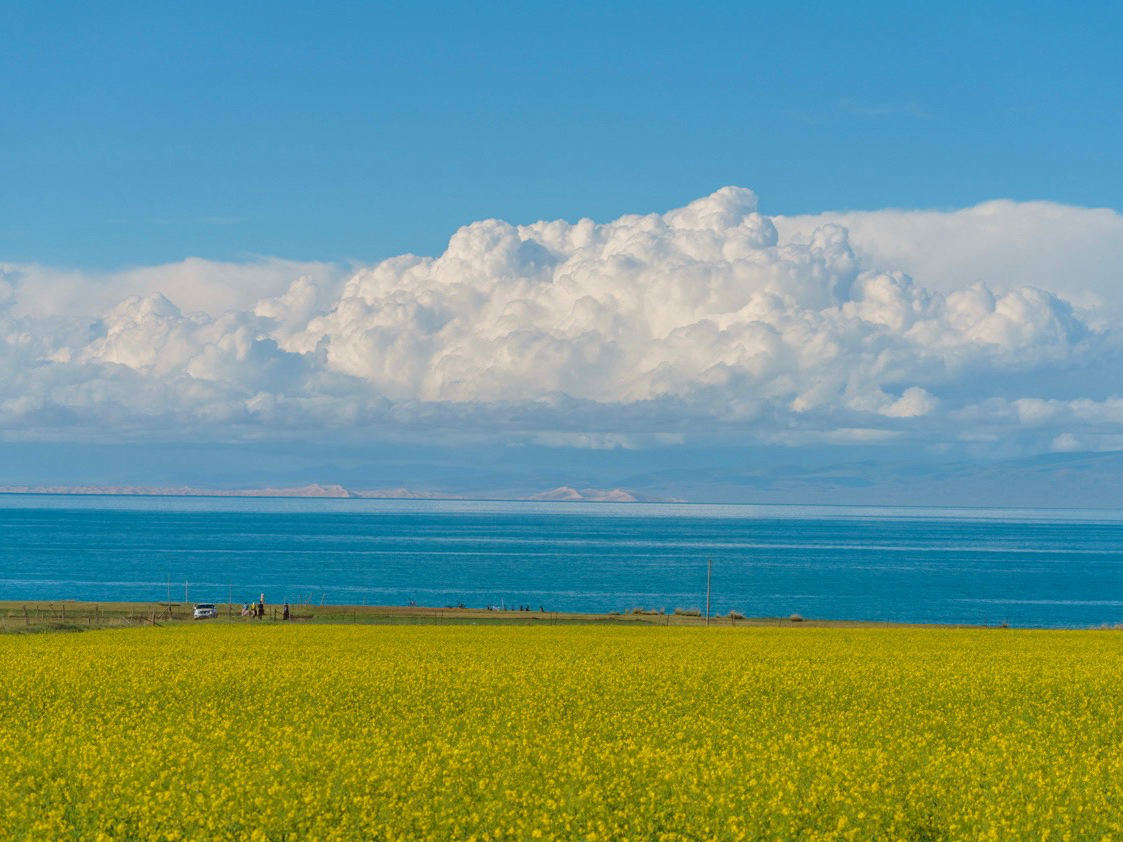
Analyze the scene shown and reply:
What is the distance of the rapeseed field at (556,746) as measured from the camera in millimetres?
18078

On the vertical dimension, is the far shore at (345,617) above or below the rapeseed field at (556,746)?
below

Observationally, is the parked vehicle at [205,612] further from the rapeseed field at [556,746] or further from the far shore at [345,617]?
the rapeseed field at [556,746]

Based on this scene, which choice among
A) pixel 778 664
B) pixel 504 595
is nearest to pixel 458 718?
pixel 778 664

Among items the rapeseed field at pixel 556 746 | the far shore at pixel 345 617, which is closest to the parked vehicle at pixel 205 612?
the far shore at pixel 345 617

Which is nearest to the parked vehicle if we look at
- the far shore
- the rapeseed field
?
the far shore

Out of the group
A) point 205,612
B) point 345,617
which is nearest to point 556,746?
point 345,617

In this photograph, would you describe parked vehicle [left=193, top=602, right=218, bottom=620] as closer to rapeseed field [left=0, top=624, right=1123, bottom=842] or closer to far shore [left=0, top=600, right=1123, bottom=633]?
far shore [left=0, top=600, right=1123, bottom=633]

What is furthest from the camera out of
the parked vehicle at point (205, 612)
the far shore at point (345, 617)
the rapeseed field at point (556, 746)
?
the parked vehicle at point (205, 612)

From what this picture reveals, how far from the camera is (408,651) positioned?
46.1 m

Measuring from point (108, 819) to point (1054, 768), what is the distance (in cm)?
1678

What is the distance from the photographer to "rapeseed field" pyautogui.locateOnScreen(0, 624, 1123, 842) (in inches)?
712

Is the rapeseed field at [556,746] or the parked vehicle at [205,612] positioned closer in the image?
the rapeseed field at [556,746]

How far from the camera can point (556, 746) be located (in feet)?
75.3

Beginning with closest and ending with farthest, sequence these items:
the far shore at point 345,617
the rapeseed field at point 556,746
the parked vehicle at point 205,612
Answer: the rapeseed field at point 556,746, the far shore at point 345,617, the parked vehicle at point 205,612
